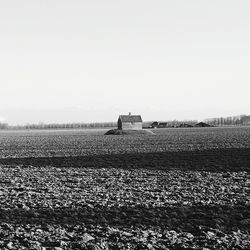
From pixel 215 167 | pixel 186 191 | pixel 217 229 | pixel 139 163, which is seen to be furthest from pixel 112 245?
pixel 139 163

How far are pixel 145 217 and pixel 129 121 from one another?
85.5 metres

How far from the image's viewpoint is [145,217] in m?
9.90

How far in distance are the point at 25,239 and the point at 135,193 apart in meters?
A: 5.66

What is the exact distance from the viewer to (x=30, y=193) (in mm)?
13312

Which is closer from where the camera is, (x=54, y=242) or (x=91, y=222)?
(x=54, y=242)

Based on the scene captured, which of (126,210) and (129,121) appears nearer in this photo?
(126,210)

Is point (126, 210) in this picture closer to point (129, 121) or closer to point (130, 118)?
point (129, 121)

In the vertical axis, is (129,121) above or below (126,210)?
above

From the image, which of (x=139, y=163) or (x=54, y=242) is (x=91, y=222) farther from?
(x=139, y=163)

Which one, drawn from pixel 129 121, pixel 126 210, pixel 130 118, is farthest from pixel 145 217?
pixel 130 118

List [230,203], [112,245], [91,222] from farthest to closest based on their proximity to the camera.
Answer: [230,203] < [91,222] < [112,245]

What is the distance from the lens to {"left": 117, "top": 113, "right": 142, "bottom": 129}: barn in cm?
9488

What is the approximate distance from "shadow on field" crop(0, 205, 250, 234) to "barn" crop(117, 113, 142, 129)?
83.9m

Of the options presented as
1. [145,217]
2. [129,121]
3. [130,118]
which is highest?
[130,118]
